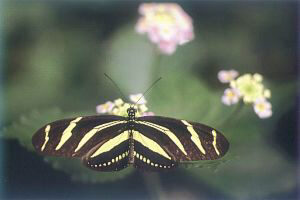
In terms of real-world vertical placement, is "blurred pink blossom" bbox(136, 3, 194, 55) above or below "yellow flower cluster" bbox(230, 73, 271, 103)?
above

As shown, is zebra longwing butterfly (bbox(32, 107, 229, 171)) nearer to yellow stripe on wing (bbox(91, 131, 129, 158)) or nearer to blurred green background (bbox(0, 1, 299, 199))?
yellow stripe on wing (bbox(91, 131, 129, 158))

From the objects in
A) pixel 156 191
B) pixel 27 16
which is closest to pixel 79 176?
pixel 156 191

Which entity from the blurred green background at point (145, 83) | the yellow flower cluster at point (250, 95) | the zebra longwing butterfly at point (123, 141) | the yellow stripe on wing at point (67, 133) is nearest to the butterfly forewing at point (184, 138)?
the zebra longwing butterfly at point (123, 141)

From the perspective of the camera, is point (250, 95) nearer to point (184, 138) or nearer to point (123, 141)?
point (184, 138)

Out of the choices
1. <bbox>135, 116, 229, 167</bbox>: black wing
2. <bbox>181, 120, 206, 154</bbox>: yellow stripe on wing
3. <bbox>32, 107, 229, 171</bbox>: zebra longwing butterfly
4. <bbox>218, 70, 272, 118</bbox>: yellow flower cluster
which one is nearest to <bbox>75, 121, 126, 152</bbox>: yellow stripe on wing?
<bbox>32, 107, 229, 171</bbox>: zebra longwing butterfly

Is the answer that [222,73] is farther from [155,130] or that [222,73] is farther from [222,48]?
[155,130]

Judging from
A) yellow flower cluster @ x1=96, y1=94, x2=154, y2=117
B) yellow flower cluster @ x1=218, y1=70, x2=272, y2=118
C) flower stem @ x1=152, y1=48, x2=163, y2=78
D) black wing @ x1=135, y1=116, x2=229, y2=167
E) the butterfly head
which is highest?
Answer: flower stem @ x1=152, y1=48, x2=163, y2=78

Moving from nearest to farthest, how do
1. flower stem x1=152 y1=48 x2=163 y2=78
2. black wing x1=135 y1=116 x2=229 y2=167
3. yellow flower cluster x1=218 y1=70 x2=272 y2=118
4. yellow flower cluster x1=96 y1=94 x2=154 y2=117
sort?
black wing x1=135 y1=116 x2=229 y2=167
yellow flower cluster x1=96 y1=94 x2=154 y2=117
yellow flower cluster x1=218 y1=70 x2=272 y2=118
flower stem x1=152 y1=48 x2=163 y2=78
